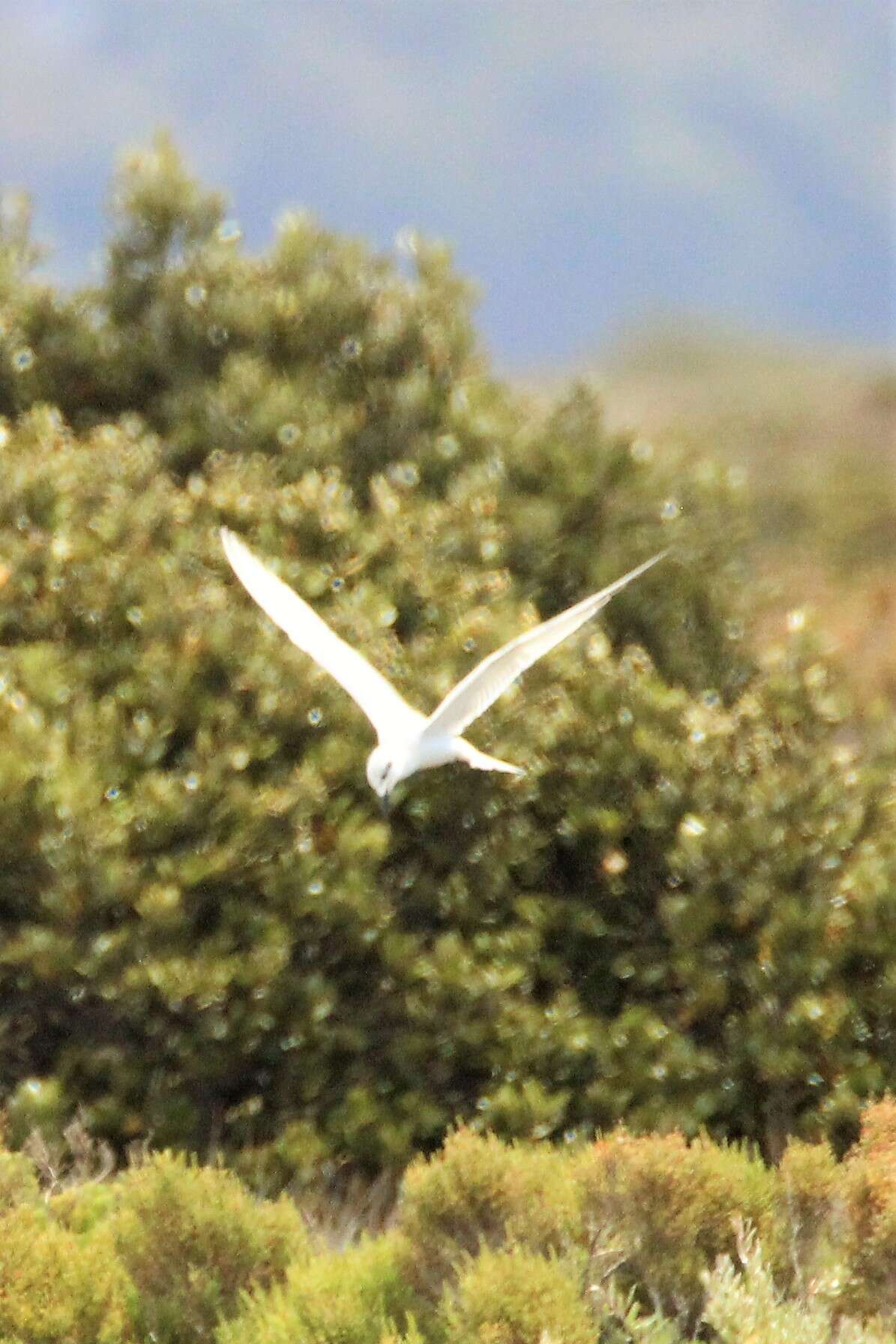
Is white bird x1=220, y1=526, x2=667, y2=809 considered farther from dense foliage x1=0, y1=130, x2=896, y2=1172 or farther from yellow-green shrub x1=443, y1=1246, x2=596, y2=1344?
yellow-green shrub x1=443, y1=1246, x2=596, y2=1344

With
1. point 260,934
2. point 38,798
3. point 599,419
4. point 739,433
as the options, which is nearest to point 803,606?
point 599,419

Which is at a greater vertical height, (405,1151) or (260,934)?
(260,934)

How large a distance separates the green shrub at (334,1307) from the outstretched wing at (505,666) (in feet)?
6.33

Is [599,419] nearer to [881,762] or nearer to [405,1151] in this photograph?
[881,762]

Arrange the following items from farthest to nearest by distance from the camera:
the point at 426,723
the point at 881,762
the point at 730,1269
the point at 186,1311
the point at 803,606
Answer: the point at 803,606, the point at 881,762, the point at 426,723, the point at 186,1311, the point at 730,1269

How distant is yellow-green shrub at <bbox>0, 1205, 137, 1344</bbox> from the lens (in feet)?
18.9

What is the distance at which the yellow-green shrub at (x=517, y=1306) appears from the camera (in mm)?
5324

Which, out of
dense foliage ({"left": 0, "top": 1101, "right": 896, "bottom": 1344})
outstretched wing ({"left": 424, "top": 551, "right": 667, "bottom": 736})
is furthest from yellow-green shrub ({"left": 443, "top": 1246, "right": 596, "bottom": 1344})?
outstretched wing ({"left": 424, "top": 551, "right": 667, "bottom": 736})

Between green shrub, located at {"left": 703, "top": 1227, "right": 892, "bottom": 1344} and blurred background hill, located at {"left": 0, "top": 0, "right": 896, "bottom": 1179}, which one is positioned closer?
green shrub, located at {"left": 703, "top": 1227, "right": 892, "bottom": 1344}

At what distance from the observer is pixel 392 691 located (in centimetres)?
764

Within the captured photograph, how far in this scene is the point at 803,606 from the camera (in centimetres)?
1015

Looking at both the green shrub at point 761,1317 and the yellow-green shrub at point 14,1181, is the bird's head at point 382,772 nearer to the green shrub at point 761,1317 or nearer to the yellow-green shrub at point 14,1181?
the yellow-green shrub at point 14,1181

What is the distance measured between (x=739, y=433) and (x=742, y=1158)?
219 feet

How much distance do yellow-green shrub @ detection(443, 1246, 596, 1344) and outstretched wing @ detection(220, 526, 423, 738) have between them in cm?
248
